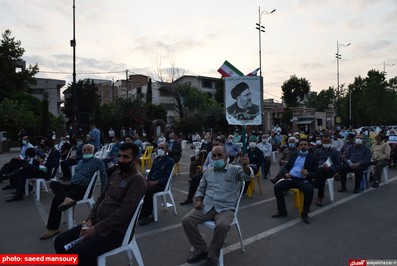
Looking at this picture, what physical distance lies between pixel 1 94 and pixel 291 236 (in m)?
35.2

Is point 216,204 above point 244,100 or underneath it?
underneath

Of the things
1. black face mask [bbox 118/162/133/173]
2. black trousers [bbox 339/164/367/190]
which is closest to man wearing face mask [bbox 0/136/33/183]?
black face mask [bbox 118/162/133/173]

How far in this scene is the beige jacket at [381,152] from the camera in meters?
8.88

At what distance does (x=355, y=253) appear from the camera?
4.11 m

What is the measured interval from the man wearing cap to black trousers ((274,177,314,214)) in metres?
1.40

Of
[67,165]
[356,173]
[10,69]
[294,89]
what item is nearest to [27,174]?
[67,165]

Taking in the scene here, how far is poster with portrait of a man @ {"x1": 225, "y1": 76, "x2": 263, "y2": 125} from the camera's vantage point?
20.0ft

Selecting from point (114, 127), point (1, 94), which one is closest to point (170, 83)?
point (114, 127)

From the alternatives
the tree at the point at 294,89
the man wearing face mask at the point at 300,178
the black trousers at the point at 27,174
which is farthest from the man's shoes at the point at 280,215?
the tree at the point at 294,89

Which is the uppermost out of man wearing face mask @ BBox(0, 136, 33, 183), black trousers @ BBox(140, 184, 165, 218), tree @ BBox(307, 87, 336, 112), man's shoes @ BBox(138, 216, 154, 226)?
tree @ BBox(307, 87, 336, 112)

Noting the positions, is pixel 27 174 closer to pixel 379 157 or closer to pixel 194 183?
pixel 194 183

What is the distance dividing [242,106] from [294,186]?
1832 millimetres

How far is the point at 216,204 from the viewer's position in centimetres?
423

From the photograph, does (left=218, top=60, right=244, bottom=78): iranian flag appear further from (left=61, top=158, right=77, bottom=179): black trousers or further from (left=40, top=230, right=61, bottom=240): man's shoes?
(left=61, top=158, right=77, bottom=179): black trousers
